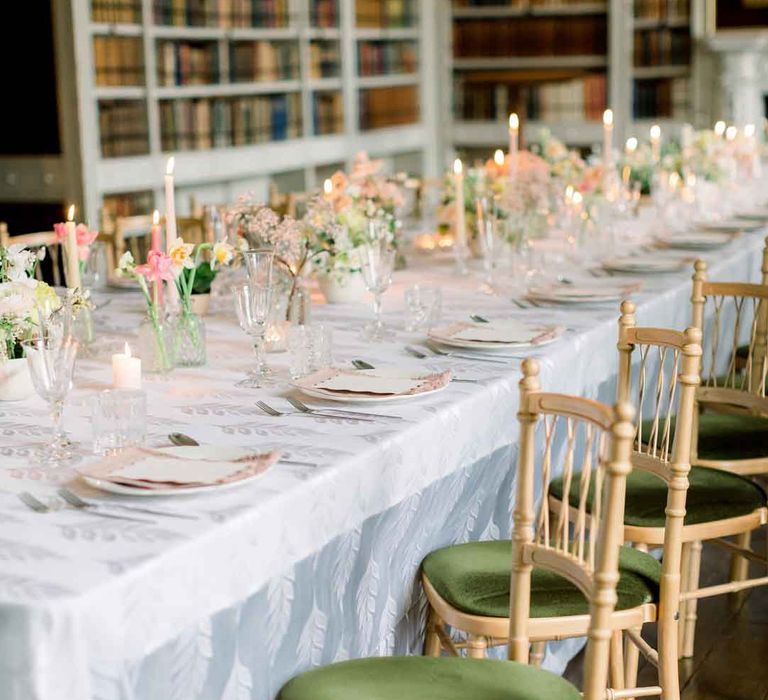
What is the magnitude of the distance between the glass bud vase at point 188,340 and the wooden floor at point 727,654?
115 cm

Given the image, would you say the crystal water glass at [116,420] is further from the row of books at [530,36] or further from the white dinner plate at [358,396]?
the row of books at [530,36]

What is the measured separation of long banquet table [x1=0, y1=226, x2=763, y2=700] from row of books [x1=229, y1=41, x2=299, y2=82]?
4.49m

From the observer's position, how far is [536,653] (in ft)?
8.18

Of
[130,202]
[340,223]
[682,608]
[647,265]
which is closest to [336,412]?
[340,223]

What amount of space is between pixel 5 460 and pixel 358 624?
63 cm

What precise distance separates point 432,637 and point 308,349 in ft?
1.92

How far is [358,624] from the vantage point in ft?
6.82

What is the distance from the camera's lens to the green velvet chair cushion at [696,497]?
2.52 m

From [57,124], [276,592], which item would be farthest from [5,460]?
[57,124]

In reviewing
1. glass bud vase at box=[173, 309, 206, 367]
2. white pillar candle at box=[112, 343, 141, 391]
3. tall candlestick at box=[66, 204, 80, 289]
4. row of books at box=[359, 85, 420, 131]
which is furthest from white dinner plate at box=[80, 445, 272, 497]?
row of books at box=[359, 85, 420, 131]

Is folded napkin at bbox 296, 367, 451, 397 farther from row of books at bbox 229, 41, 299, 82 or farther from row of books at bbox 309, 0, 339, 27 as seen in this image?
row of books at bbox 309, 0, 339, 27

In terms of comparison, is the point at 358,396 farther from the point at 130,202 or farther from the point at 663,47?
the point at 663,47

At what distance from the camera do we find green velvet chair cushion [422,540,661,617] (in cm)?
206

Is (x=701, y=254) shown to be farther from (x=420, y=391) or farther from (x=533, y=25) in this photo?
(x=533, y=25)
